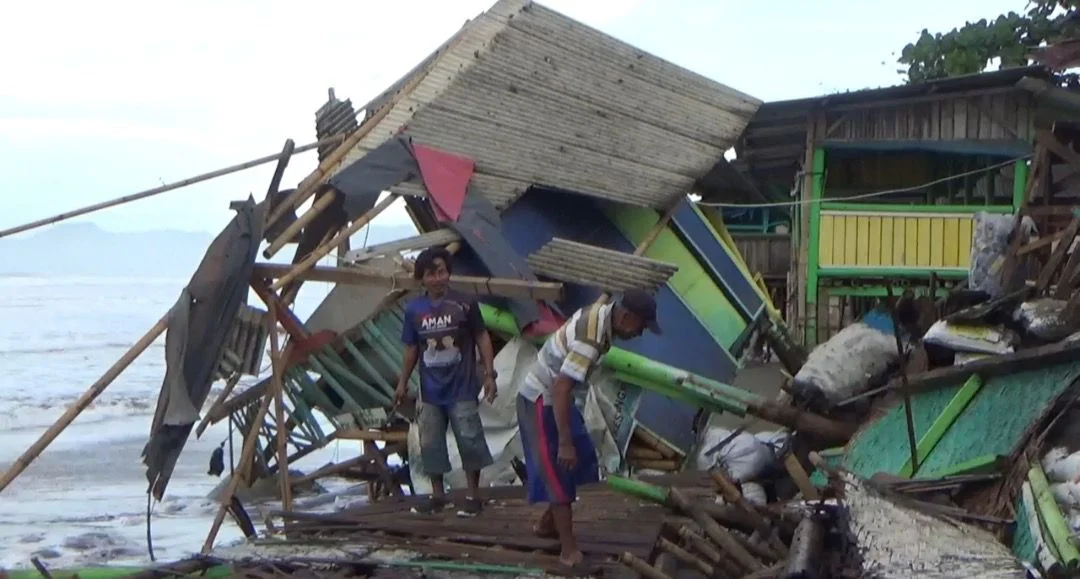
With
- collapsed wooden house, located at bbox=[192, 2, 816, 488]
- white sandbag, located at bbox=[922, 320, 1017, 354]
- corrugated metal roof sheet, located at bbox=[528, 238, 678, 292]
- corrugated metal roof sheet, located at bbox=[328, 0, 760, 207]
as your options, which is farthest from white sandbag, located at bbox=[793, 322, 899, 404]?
corrugated metal roof sheet, located at bbox=[328, 0, 760, 207]

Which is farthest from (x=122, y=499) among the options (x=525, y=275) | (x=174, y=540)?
(x=525, y=275)

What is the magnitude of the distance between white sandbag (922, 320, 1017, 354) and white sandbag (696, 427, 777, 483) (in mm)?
1487

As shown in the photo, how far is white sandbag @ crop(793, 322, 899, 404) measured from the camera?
1009cm

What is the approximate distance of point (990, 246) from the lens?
1102cm

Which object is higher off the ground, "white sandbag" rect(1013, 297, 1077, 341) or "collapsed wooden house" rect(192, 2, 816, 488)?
"collapsed wooden house" rect(192, 2, 816, 488)

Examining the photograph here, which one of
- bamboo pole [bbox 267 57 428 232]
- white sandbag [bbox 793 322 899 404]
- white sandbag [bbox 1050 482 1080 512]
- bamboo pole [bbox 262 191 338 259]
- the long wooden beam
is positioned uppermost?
bamboo pole [bbox 267 57 428 232]

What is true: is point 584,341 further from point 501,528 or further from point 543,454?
point 501,528

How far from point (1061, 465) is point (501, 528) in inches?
116

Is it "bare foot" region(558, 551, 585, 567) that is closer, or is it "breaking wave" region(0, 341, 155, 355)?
"bare foot" region(558, 551, 585, 567)

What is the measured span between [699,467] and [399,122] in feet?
11.7

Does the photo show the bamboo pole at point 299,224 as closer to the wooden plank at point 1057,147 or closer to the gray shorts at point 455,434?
the gray shorts at point 455,434

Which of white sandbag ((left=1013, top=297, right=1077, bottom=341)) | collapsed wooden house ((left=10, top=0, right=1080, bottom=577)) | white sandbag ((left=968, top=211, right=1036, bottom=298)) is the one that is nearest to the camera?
collapsed wooden house ((left=10, top=0, right=1080, bottom=577))

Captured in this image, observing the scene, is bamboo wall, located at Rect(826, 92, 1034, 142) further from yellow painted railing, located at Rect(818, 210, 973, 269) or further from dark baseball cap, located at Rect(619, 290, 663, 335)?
dark baseball cap, located at Rect(619, 290, 663, 335)

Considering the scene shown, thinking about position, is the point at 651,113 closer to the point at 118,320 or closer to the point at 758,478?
the point at 758,478
